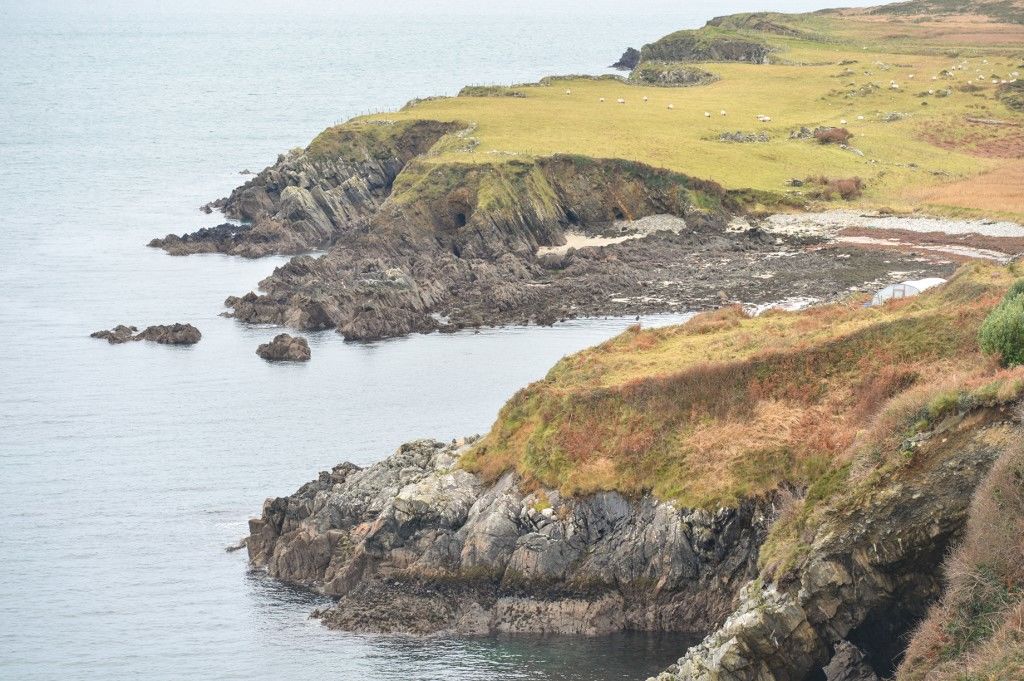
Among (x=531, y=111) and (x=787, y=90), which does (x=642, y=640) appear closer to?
(x=531, y=111)

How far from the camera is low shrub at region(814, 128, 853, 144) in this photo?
155875mm

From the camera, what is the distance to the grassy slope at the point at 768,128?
140m

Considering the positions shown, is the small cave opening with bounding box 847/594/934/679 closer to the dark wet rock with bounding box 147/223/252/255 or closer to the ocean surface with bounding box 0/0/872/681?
the ocean surface with bounding box 0/0/872/681

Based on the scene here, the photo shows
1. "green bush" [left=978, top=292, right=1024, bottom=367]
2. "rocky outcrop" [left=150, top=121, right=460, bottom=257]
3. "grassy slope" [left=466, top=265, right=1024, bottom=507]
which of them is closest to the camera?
"green bush" [left=978, top=292, right=1024, bottom=367]

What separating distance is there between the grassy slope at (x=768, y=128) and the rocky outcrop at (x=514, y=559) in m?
74.3

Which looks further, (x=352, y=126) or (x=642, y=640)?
(x=352, y=126)

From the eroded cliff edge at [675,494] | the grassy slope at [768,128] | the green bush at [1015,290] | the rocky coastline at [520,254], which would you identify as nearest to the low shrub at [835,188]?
the grassy slope at [768,128]

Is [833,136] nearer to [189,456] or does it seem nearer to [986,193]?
[986,193]

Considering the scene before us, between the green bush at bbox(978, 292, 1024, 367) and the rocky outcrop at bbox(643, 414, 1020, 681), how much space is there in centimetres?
699

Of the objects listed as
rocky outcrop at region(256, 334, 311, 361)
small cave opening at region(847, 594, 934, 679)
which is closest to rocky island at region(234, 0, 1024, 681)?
small cave opening at region(847, 594, 934, 679)

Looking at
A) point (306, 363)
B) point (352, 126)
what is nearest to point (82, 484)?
point (306, 363)

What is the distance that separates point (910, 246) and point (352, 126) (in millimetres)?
63067

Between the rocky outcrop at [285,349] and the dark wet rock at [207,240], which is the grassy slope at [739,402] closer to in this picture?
the rocky outcrop at [285,349]

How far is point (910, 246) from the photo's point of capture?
12250 centimetres
